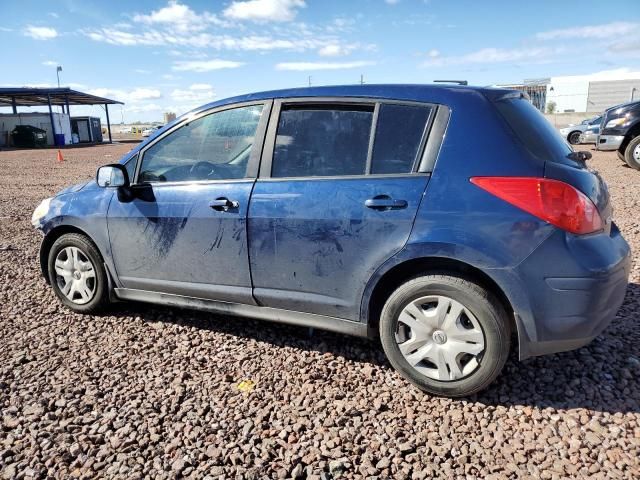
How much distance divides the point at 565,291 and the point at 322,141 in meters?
1.63

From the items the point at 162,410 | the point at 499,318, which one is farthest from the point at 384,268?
the point at 162,410

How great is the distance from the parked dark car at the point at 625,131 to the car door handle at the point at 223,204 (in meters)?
11.7

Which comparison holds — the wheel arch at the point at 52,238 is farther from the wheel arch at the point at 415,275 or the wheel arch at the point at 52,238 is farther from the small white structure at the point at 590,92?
the small white structure at the point at 590,92

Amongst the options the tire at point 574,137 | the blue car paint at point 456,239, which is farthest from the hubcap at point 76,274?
the tire at point 574,137

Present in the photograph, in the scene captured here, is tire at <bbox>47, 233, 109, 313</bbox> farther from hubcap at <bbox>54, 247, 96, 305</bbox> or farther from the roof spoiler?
the roof spoiler

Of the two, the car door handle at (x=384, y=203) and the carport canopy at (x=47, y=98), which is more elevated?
the carport canopy at (x=47, y=98)

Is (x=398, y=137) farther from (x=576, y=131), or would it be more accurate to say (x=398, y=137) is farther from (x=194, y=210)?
(x=576, y=131)

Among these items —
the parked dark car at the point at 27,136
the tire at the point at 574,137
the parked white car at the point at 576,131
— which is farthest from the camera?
the parked dark car at the point at 27,136

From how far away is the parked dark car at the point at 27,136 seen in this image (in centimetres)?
3550

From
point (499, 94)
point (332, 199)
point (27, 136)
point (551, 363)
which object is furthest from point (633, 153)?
point (27, 136)

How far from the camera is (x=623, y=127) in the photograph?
1159 centimetres

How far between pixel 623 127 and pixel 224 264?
38.6 ft

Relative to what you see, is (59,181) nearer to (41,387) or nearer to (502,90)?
(41,387)

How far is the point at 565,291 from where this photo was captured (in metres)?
2.47
